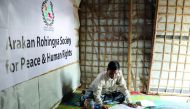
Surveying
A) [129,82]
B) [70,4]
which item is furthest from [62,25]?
[129,82]

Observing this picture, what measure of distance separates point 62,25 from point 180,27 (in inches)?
104

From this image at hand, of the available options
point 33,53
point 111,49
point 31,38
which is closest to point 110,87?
point 111,49

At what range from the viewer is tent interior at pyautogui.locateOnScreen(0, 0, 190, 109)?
3125 millimetres

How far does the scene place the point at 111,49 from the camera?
16.1 ft

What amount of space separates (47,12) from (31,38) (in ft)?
2.26

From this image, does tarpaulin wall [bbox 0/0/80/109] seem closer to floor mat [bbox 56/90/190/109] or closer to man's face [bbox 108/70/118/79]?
floor mat [bbox 56/90/190/109]

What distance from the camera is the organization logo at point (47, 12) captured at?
122 inches

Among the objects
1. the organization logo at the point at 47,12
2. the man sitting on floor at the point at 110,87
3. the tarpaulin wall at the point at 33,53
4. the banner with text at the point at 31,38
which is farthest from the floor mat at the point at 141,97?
the organization logo at the point at 47,12

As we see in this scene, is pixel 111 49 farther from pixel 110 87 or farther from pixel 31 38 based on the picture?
pixel 31 38

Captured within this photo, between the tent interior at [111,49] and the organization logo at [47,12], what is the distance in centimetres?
2

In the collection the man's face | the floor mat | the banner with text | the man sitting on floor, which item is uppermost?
the banner with text

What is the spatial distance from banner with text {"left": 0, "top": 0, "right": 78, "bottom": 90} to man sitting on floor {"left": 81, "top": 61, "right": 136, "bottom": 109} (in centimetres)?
84

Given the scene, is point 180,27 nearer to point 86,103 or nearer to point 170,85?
point 170,85

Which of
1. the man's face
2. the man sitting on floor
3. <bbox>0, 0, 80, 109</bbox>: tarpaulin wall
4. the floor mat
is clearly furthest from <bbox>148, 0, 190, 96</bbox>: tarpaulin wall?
<bbox>0, 0, 80, 109</bbox>: tarpaulin wall
